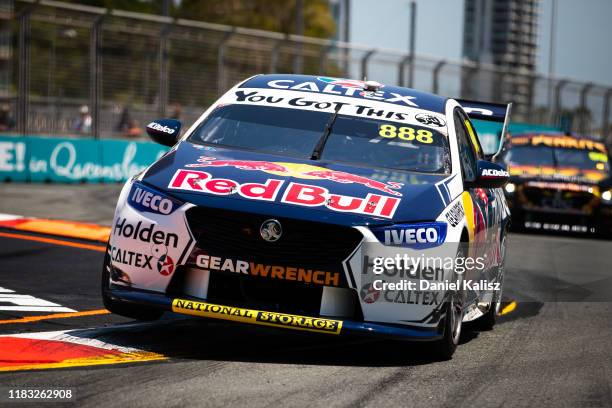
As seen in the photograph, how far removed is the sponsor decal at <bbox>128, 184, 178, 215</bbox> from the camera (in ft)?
21.6

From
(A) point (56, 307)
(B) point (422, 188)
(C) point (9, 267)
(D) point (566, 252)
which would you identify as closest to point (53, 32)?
(D) point (566, 252)

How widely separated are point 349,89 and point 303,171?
1.63 meters

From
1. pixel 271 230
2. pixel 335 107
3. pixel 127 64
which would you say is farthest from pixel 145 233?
pixel 127 64

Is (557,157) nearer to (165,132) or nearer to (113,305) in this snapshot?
(165,132)

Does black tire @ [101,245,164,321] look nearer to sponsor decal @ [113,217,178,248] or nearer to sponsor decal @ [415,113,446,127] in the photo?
sponsor decal @ [113,217,178,248]

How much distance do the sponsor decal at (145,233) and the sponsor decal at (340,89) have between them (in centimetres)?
208

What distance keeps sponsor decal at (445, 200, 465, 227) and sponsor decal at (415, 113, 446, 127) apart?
41.1 inches

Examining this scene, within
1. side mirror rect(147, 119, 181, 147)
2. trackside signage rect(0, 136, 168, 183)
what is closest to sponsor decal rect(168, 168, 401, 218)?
side mirror rect(147, 119, 181, 147)

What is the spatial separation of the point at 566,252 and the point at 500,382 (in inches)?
367

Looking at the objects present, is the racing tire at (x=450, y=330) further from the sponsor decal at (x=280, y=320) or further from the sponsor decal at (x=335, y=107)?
the sponsor decal at (x=335, y=107)

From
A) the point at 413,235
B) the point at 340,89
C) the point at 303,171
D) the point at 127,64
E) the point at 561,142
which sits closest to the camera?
the point at 413,235

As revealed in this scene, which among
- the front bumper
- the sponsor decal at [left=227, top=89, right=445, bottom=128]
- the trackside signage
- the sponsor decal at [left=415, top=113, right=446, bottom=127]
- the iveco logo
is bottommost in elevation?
the trackside signage

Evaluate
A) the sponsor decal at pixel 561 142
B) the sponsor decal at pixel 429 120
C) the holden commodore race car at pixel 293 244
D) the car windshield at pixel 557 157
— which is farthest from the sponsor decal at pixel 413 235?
the sponsor decal at pixel 561 142

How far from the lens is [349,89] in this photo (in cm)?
852
